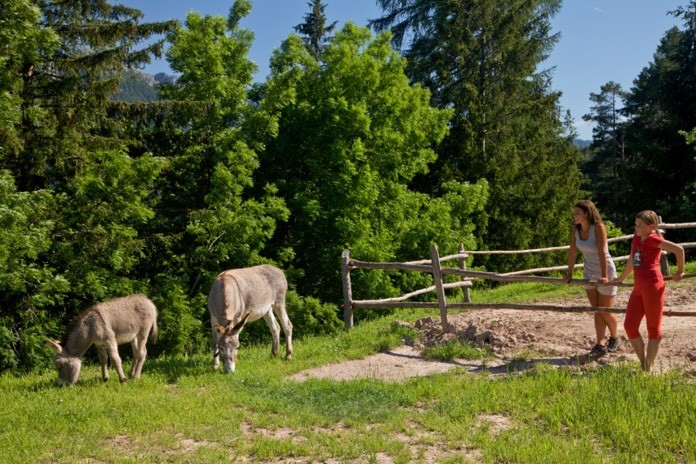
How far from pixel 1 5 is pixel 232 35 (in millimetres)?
8050

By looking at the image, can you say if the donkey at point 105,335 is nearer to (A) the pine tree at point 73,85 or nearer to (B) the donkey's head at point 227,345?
(B) the donkey's head at point 227,345

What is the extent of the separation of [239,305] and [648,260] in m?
5.95

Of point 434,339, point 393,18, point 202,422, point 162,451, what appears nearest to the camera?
point 162,451

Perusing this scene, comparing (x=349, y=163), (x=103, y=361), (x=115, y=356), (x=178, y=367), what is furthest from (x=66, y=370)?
(x=349, y=163)

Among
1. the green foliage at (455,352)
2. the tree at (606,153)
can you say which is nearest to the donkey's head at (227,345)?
the green foliage at (455,352)

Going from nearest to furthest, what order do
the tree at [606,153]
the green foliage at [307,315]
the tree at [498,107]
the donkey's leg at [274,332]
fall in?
the donkey's leg at [274,332] < the green foliage at [307,315] < the tree at [498,107] < the tree at [606,153]

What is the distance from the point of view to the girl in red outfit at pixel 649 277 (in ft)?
21.3

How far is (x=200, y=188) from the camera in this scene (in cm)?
1627

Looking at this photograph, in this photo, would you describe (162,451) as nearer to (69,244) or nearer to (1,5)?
(69,244)

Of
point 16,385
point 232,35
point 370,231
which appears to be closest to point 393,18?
point 232,35

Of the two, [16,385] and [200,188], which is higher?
[200,188]

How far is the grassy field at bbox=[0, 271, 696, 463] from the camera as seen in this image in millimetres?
5098

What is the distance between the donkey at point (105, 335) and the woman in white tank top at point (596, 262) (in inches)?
247

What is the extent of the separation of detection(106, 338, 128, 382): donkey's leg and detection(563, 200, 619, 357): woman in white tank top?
630cm
